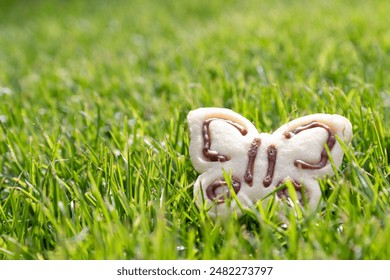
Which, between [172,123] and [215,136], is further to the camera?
[172,123]

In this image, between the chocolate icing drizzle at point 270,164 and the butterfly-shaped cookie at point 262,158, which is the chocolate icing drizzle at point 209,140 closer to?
the butterfly-shaped cookie at point 262,158

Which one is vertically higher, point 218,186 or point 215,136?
point 215,136

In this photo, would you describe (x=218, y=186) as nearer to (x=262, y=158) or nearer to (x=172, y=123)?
(x=262, y=158)

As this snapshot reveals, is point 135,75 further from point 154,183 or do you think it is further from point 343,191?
point 343,191

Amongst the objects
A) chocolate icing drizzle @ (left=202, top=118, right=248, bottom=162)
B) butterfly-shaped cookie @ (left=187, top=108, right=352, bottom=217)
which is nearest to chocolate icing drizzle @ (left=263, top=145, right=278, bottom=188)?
butterfly-shaped cookie @ (left=187, top=108, right=352, bottom=217)

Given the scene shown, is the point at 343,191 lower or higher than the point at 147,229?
higher

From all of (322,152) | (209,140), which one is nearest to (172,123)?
(209,140)

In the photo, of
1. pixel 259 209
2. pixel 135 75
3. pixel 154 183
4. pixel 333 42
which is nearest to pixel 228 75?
pixel 135 75
